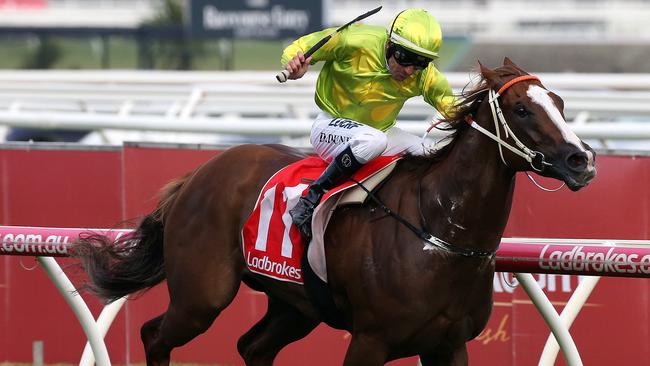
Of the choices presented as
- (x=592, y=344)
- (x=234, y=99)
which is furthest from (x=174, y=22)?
(x=592, y=344)

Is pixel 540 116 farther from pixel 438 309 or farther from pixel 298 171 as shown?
pixel 298 171

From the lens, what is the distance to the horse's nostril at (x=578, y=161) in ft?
13.4

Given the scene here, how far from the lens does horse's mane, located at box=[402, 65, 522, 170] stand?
4477 mm

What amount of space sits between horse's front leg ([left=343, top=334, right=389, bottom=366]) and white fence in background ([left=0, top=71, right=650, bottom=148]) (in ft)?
7.37

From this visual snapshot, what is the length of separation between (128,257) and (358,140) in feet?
4.44

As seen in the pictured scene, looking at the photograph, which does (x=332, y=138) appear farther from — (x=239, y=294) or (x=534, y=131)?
(x=239, y=294)

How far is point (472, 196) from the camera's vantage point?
14.7 feet

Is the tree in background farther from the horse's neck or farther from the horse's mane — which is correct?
the horse's neck

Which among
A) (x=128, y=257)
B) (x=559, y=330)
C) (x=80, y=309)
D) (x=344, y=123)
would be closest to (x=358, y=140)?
(x=344, y=123)

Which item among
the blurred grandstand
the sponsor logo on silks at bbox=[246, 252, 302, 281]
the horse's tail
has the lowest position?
the blurred grandstand

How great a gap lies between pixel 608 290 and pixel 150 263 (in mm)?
2215

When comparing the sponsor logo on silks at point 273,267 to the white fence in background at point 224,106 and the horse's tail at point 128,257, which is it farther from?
the white fence in background at point 224,106

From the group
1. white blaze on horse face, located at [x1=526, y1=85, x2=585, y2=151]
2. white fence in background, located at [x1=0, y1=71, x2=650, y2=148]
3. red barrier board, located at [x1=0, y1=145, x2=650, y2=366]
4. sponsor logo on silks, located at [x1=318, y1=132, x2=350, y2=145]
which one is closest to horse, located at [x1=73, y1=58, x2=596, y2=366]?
white blaze on horse face, located at [x1=526, y1=85, x2=585, y2=151]

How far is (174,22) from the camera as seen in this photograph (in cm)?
3912
